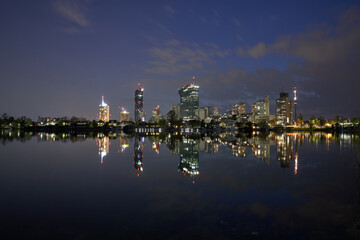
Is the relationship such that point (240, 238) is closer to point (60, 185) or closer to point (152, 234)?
point (152, 234)

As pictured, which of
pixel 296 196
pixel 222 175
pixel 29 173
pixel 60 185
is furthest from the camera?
pixel 29 173

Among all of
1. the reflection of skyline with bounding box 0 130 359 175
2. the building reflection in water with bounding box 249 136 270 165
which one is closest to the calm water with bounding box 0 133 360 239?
the reflection of skyline with bounding box 0 130 359 175

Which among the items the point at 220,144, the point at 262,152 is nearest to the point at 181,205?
the point at 262,152

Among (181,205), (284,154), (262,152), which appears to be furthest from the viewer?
(262,152)

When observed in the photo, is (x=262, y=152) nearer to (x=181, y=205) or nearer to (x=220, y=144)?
(x=220, y=144)

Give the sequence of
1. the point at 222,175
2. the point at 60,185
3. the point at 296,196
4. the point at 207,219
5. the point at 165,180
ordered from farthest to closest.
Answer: the point at 222,175, the point at 165,180, the point at 60,185, the point at 296,196, the point at 207,219

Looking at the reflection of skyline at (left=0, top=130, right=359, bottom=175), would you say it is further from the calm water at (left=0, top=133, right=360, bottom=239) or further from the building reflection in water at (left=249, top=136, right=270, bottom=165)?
the calm water at (left=0, top=133, right=360, bottom=239)

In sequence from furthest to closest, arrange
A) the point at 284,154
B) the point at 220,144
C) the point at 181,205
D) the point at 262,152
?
the point at 220,144, the point at 262,152, the point at 284,154, the point at 181,205

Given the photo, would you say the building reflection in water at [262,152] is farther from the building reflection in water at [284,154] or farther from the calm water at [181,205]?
the calm water at [181,205]

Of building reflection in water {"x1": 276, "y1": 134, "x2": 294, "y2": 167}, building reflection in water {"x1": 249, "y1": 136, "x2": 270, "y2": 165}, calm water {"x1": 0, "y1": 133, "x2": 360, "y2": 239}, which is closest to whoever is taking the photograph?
calm water {"x1": 0, "y1": 133, "x2": 360, "y2": 239}

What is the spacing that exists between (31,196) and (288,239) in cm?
1097

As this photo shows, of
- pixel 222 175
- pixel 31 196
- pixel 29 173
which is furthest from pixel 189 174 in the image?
pixel 29 173

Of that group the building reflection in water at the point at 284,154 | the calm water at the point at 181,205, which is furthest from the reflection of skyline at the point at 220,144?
the calm water at the point at 181,205

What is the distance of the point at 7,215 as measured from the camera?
28.4 feet
